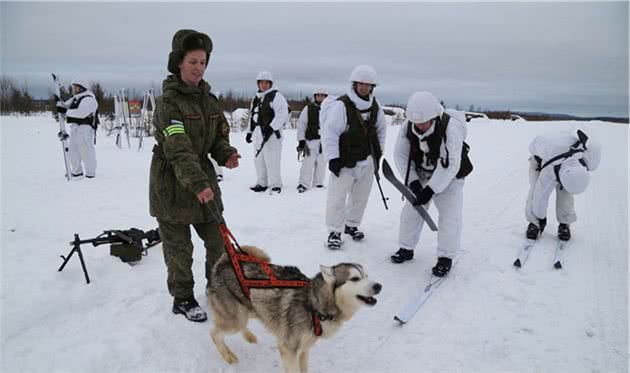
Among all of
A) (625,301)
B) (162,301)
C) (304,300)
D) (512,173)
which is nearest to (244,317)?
(304,300)

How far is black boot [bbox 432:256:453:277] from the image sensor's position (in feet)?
14.2

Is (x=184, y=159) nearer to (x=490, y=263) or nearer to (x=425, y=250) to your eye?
(x=425, y=250)

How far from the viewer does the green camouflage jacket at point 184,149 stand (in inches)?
109

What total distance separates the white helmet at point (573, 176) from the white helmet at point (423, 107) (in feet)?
8.49

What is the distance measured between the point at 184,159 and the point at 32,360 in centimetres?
193

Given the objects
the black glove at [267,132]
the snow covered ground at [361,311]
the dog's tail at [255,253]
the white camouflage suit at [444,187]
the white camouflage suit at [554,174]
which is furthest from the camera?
the black glove at [267,132]

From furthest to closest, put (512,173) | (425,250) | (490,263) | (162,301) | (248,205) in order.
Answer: (512,173), (248,205), (425,250), (490,263), (162,301)

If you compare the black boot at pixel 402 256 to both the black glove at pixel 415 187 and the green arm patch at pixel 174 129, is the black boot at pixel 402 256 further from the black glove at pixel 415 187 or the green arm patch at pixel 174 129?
the green arm patch at pixel 174 129

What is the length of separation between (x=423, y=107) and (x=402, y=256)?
1970 mm

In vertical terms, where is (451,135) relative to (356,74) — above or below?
below

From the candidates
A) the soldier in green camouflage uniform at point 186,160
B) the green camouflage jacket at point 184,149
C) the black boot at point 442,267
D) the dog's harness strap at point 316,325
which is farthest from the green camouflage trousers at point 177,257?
the black boot at point 442,267

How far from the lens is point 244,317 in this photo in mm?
2844

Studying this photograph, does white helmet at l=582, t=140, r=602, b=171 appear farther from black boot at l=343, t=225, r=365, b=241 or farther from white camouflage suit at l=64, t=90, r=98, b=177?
white camouflage suit at l=64, t=90, r=98, b=177

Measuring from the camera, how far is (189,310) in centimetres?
333
